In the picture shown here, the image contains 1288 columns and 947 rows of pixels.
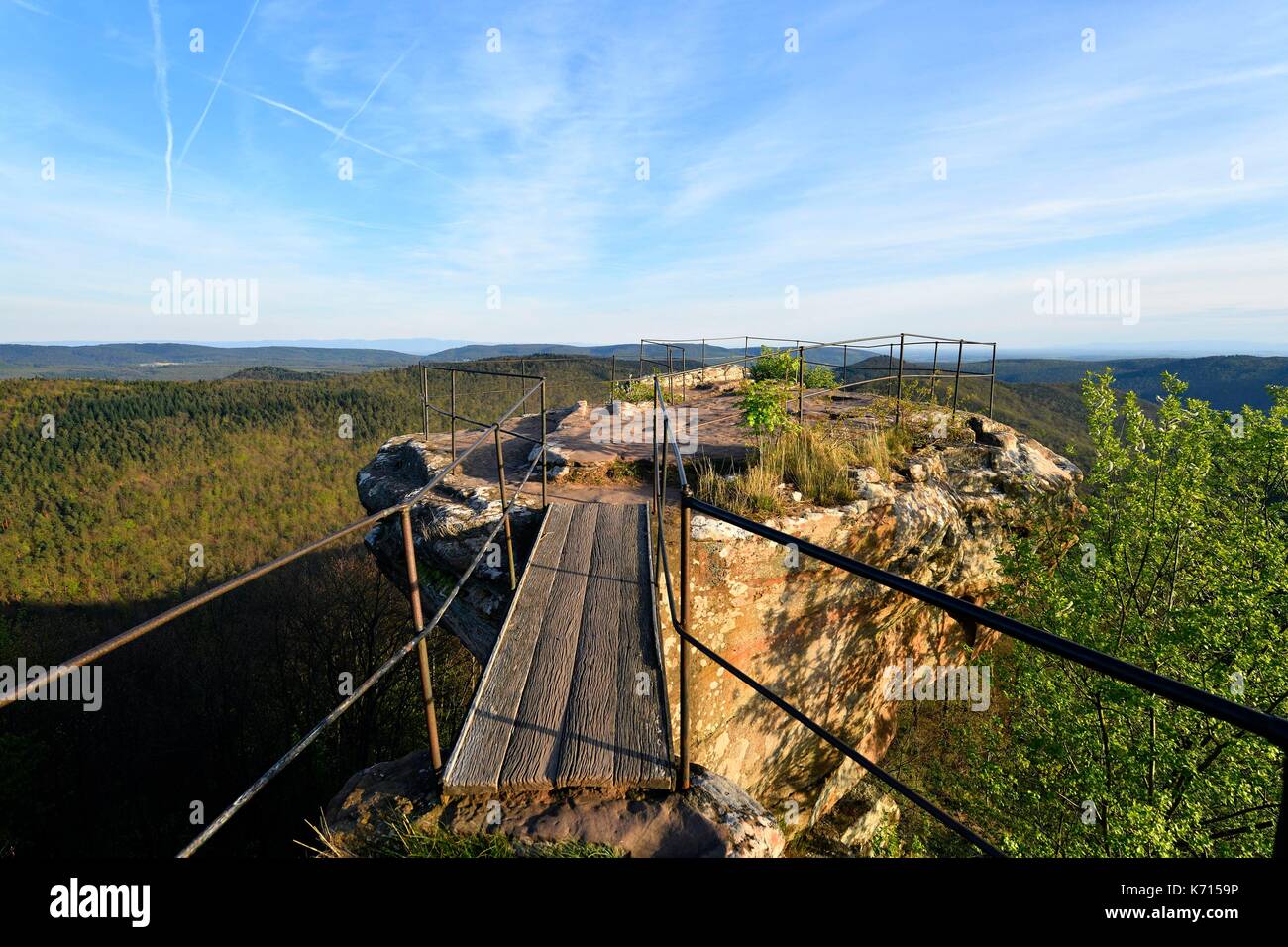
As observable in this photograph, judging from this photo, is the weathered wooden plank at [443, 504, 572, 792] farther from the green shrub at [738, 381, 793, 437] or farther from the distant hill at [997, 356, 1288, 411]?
the distant hill at [997, 356, 1288, 411]

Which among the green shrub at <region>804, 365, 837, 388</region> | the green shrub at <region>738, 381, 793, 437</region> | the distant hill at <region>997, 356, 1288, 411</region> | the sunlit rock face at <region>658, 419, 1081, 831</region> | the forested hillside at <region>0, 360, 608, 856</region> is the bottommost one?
the forested hillside at <region>0, 360, 608, 856</region>

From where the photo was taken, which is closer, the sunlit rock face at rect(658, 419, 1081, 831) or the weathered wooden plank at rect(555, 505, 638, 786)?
the weathered wooden plank at rect(555, 505, 638, 786)

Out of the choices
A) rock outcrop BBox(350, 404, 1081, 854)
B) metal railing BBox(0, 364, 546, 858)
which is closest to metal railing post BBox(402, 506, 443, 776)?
metal railing BBox(0, 364, 546, 858)

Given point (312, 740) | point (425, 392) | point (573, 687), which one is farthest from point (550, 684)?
point (425, 392)

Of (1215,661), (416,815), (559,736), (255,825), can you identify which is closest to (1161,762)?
(1215,661)

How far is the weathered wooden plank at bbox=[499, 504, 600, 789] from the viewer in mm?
2703

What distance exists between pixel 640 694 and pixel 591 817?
828mm

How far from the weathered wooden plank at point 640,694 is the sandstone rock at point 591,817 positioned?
4.1 inches

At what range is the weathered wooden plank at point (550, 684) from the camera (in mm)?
2703

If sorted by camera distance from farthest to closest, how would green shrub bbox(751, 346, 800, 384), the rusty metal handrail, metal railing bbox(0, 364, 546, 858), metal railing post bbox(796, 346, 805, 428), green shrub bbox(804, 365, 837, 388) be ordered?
green shrub bbox(804, 365, 837, 388) → green shrub bbox(751, 346, 800, 384) → metal railing post bbox(796, 346, 805, 428) → the rusty metal handrail → metal railing bbox(0, 364, 546, 858)

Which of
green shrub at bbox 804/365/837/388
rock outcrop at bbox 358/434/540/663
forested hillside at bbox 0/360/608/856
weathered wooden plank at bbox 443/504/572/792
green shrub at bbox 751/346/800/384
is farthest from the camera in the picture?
forested hillside at bbox 0/360/608/856

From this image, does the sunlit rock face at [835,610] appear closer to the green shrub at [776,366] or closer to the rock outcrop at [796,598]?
the rock outcrop at [796,598]

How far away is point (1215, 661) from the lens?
7.95 meters

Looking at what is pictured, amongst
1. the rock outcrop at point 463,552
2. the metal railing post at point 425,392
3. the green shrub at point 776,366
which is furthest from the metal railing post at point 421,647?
the green shrub at point 776,366
